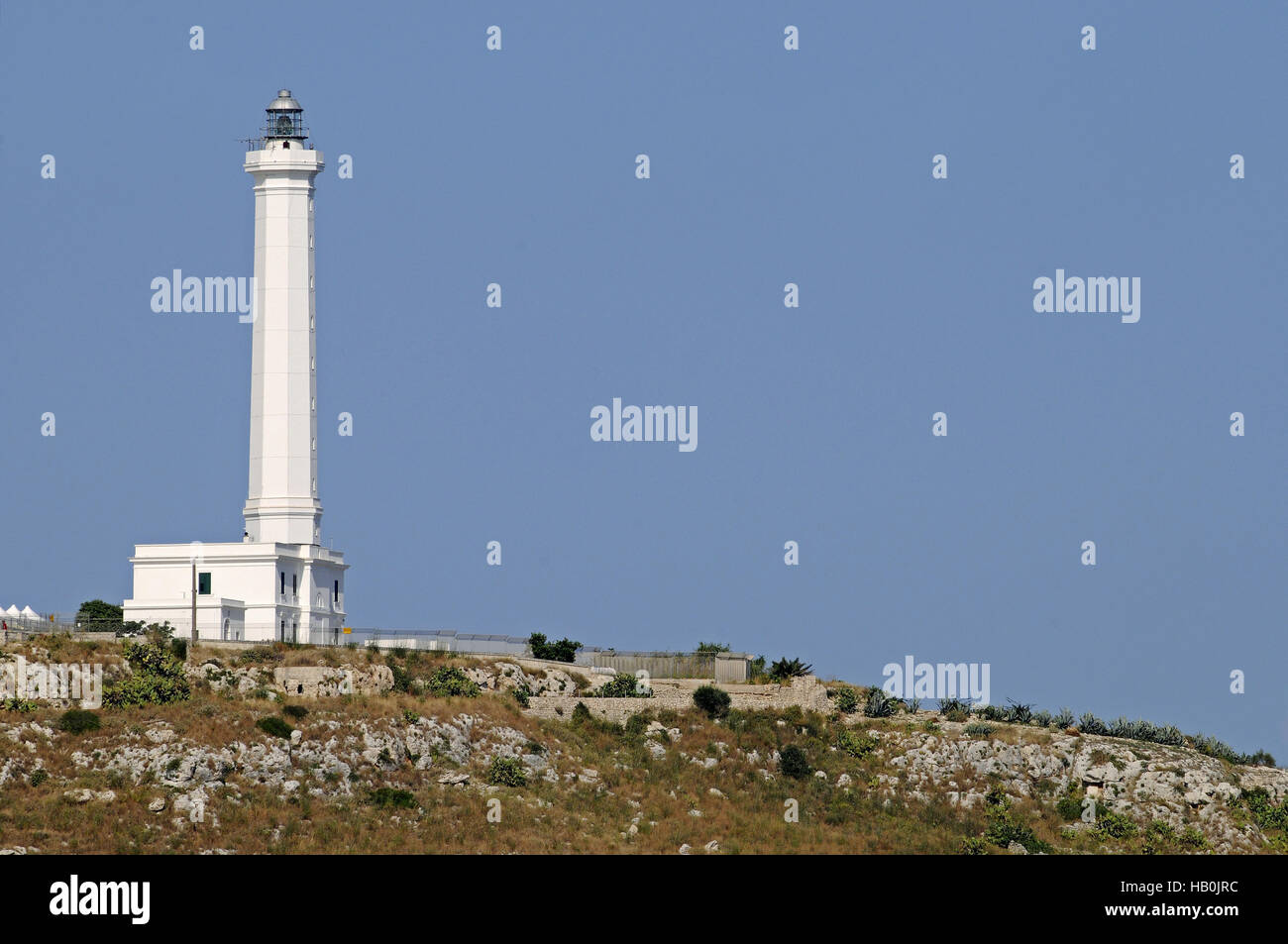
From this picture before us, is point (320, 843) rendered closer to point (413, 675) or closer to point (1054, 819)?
point (413, 675)

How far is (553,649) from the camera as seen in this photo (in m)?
85.4

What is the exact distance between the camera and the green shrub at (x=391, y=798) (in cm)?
6869

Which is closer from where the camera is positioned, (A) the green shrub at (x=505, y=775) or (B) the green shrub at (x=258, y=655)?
(A) the green shrub at (x=505, y=775)

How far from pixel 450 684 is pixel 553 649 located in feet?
27.2

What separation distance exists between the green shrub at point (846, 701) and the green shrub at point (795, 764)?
5.50 meters

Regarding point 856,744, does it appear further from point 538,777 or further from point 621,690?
point 538,777

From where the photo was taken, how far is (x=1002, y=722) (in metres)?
81.2

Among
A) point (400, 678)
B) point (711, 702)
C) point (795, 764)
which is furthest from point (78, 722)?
point (795, 764)

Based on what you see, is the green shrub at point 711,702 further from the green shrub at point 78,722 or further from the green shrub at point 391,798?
the green shrub at point 78,722

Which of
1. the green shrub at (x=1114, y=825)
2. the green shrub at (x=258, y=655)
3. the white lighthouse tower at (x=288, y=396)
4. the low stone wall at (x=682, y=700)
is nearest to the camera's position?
the green shrub at (x=1114, y=825)

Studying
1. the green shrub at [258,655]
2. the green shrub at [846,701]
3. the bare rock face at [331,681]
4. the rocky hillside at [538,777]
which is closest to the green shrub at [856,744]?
the rocky hillside at [538,777]
